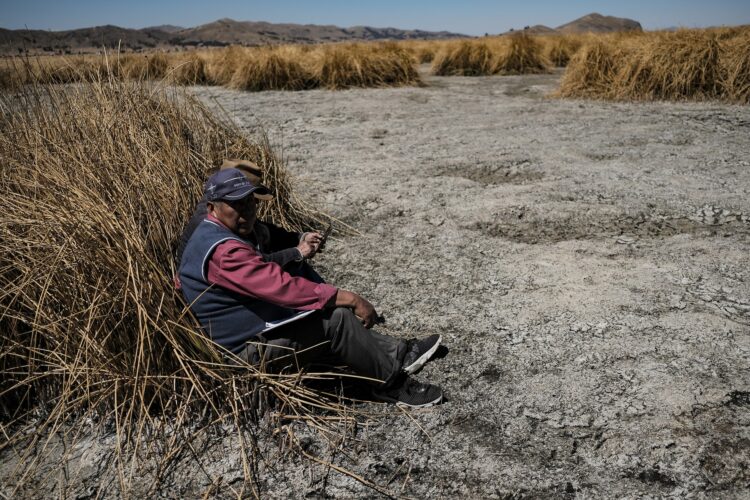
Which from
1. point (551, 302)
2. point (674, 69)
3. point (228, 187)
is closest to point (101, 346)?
point (228, 187)

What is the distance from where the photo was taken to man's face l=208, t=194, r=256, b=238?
1.73 metres

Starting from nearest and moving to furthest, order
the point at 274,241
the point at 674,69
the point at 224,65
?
the point at 274,241 → the point at 674,69 → the point at 224,65

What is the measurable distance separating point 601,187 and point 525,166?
738 mm

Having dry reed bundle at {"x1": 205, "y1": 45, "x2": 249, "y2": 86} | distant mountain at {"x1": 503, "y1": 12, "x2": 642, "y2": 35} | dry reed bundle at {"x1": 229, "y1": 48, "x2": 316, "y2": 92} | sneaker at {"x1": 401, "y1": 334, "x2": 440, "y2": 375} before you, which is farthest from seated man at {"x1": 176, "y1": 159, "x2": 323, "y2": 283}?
distant mountain at {"x1": 503, "y1": 12, "x2": 642, "y2": 35}

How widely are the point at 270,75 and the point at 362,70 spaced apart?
5.46ft

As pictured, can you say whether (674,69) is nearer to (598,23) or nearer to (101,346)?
(101,346)

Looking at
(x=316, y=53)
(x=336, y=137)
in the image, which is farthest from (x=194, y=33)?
(x=336, y=137)

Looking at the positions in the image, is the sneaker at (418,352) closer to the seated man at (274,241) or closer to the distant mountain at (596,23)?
the seated man at (274,241)

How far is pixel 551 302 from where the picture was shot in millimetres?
2520

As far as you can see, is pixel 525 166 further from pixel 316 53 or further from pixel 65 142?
pixel 316 53

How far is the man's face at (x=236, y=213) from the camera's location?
5.67 feet

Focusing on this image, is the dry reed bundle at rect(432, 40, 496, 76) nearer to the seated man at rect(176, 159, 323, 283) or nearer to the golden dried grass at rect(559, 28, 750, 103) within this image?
the golden dried grass at rect(559, 28, 750, 103)

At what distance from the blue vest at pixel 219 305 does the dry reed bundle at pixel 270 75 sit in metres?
8.13

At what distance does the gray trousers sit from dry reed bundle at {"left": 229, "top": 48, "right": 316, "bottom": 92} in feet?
26.8
